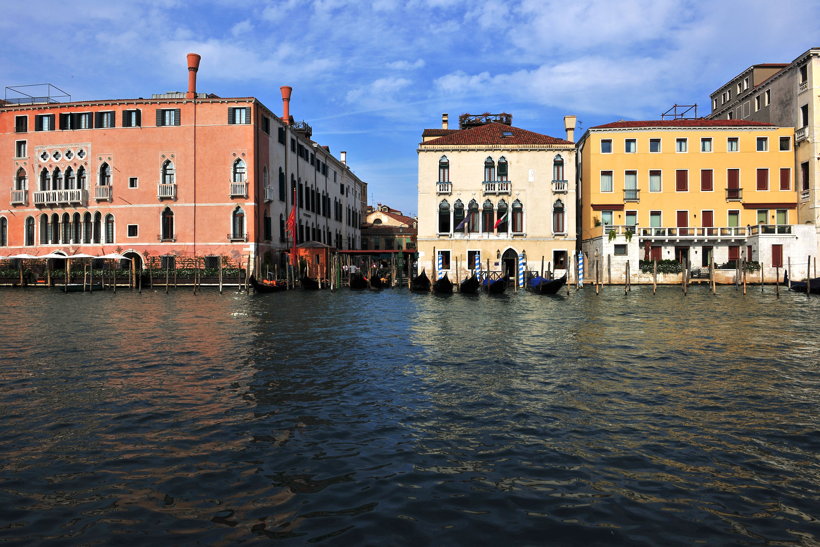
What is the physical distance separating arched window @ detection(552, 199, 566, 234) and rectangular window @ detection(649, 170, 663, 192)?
565cm

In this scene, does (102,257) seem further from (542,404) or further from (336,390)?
(542,404)

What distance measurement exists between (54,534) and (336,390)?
4.06 meters

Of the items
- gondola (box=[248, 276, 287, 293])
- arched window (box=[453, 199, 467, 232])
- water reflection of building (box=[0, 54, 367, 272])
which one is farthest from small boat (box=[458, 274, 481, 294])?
water reflection of building (box=[0, 54, 367, 272])

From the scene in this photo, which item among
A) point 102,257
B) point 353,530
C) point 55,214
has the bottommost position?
point 353,530

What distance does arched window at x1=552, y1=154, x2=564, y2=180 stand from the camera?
116 ft

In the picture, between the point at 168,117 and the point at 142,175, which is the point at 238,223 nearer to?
the point at 142,175

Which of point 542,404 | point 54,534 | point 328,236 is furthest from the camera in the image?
point 328,236

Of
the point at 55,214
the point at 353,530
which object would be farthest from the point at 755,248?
the point at 55,214

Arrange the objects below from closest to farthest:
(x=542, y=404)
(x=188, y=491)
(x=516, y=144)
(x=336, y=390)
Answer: (x=188, y=491), (x=542, y=404), (x=336, y=390), (x=516, y=144)

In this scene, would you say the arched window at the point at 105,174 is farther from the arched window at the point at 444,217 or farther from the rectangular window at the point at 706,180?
the rectangular window at the point at 706,180

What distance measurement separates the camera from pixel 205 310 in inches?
765

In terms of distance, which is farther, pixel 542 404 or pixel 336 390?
pixel 336 390

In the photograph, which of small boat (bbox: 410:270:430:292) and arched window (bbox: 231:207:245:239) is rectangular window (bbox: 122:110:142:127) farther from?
small boat (bbox: 410:270:430:292)

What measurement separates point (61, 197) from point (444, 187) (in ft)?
73.2
